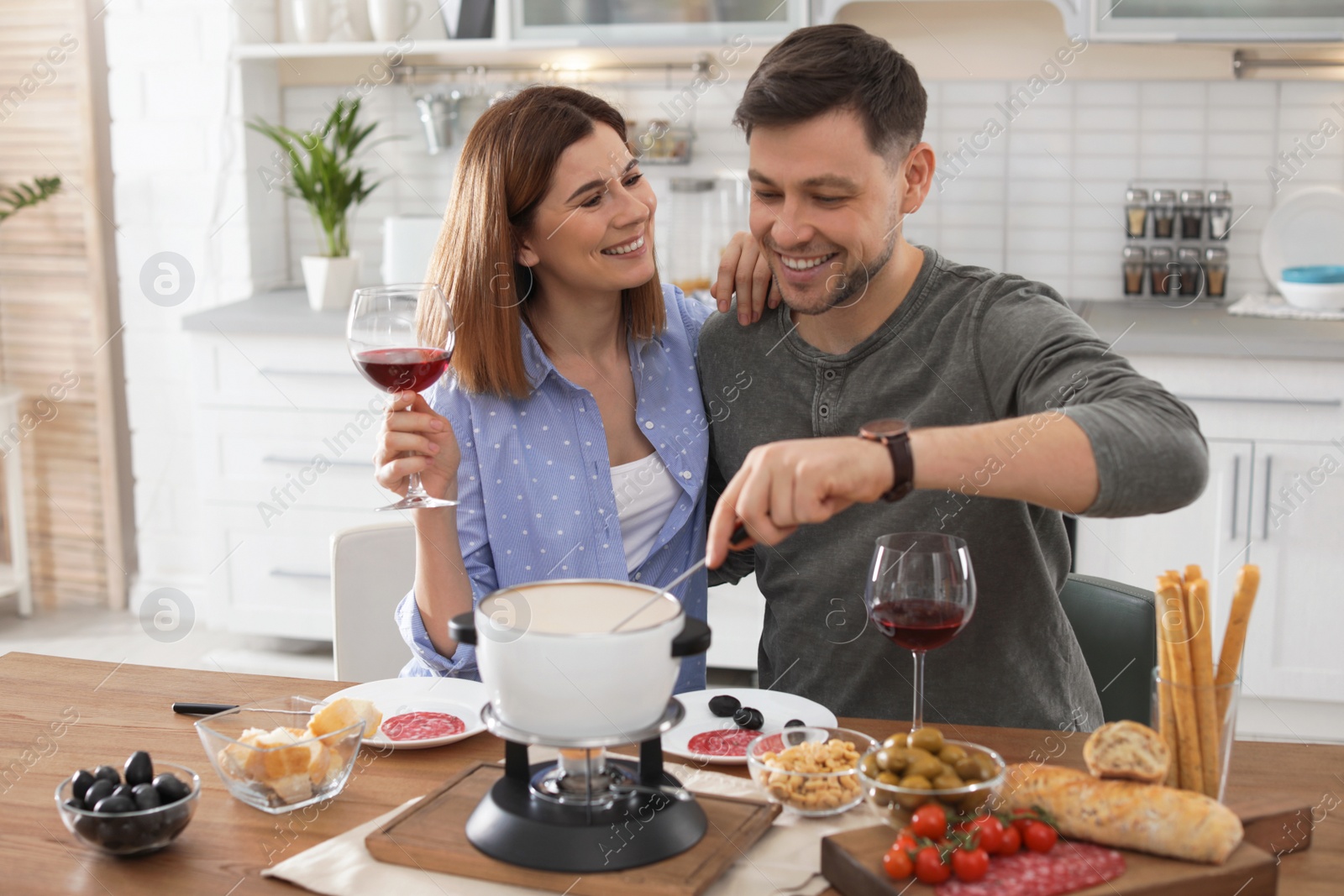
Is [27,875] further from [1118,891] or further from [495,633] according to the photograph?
[1118,891]

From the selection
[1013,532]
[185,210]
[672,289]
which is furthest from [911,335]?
[185,210]

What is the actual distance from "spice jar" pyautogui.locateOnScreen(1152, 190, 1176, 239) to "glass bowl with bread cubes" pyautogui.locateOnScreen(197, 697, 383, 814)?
2884 mm

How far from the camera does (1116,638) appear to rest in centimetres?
166

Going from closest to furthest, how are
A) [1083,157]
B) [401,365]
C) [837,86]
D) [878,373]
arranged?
[401,365] → [837,86] → [878,373] → [1083,157]

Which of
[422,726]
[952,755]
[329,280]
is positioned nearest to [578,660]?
[952,755]

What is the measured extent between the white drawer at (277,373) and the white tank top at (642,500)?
5.55 feet

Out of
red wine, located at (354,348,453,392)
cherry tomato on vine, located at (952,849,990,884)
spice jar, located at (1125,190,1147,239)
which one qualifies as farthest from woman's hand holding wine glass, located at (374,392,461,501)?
spice jar, located at (1125,190,1147,239)

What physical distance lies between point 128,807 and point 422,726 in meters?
0.32

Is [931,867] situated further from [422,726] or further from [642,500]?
[642,500]

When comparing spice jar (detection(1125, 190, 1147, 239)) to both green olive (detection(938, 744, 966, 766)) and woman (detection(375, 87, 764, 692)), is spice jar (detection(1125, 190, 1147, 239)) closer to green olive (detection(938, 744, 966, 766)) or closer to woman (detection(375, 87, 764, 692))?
woman (detection(375, 87, 764, 692))

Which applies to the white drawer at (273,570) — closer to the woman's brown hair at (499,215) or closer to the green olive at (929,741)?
the woman's brown hair at (499,215)

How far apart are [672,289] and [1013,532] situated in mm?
722

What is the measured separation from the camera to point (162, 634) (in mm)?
3896

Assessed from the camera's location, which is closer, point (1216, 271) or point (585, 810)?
point (585, 810)
